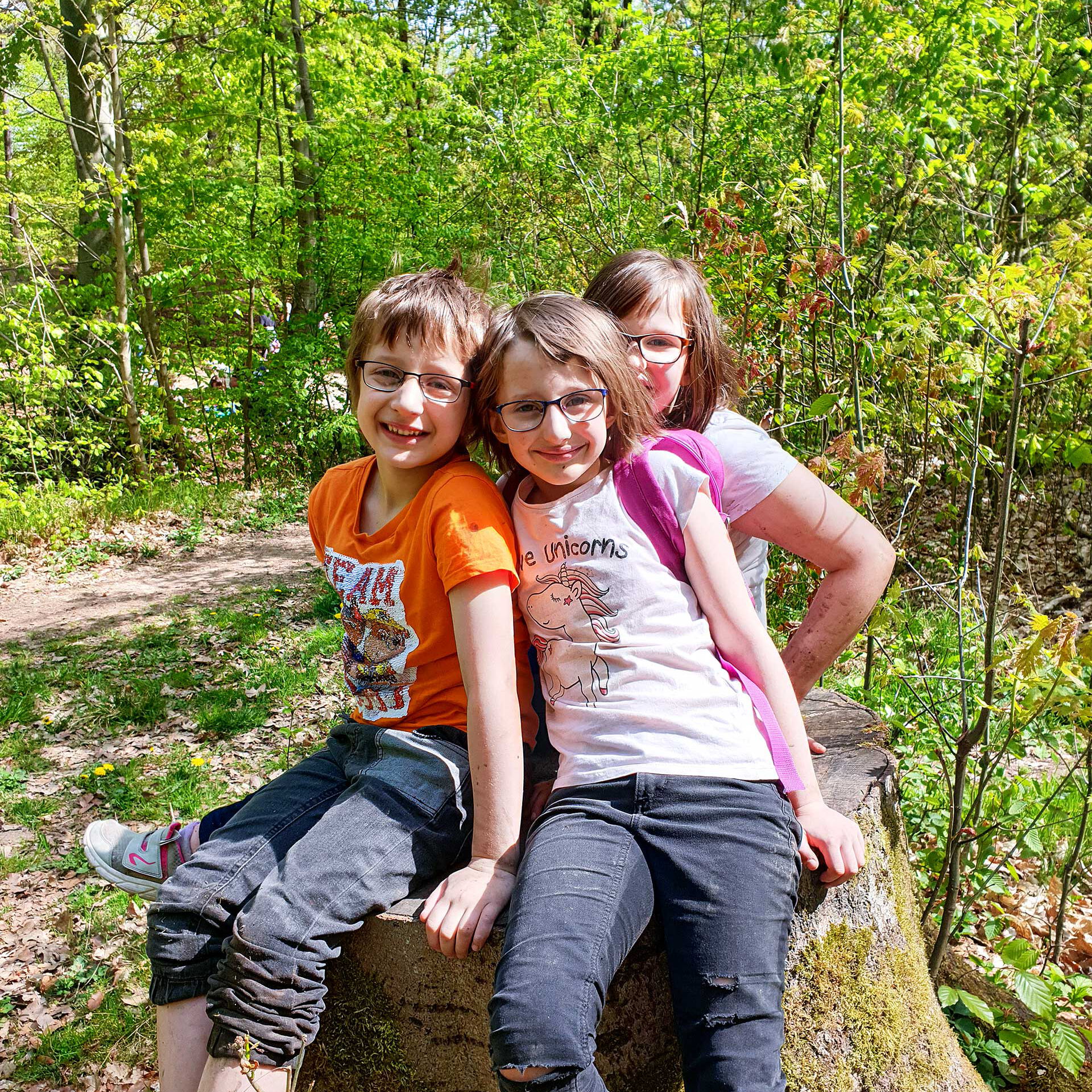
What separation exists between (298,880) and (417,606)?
1.97ft

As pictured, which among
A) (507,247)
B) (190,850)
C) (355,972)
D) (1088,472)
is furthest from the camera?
(1088,472)

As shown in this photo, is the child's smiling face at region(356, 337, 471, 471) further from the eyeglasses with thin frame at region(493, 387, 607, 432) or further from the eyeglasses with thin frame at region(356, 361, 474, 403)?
the eyeglasses with thin frame at region(493, 387, 607, 432)

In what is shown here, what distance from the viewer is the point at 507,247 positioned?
5695 millimetres

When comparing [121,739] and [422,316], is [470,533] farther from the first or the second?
[121,739]

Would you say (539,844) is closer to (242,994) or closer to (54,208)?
(242,994)

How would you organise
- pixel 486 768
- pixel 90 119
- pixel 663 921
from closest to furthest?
1. pixel 663 921
2. pixel 486 768
3. pixel 90 119

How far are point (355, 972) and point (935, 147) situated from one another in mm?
3486

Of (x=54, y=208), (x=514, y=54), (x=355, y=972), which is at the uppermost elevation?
(x=514, y=54)

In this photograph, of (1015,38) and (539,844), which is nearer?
(539,844)

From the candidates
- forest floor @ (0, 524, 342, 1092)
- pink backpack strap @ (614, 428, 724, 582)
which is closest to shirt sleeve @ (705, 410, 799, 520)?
pink backpack strap @ (614, 428, 724, 582)

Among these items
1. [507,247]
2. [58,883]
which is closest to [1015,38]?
[507,247]

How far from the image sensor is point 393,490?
85.1 inches

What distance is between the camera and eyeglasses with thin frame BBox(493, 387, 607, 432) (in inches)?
Answer: 73.9

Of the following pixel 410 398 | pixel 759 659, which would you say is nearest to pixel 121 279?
pixel 410 398
